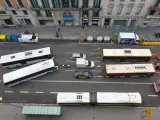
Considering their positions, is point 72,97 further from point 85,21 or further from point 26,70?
point 85,21

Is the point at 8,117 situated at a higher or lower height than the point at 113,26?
lower

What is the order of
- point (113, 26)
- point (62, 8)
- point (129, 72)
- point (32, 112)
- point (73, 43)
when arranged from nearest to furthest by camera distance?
point (32, 112)
point (129, 72)
point (62, 8)
point (73, 43)
point (113, 26)

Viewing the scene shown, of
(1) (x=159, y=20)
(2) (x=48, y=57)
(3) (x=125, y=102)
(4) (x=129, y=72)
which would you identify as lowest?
(3) (x=125, y=102)

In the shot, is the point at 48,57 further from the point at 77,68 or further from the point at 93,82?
the point at 93,82

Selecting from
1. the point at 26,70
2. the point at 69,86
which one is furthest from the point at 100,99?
the point at 26,70

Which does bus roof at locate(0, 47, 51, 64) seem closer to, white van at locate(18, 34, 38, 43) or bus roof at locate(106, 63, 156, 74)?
white van at locate(18, 34, 38, 43)

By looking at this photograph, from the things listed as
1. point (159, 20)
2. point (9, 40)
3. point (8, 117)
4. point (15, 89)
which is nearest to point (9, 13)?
point (9, 40)

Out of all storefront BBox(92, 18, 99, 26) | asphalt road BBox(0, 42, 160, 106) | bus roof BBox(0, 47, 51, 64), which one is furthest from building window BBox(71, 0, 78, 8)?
asphalt road BBox(0, 42, 160, 106)
